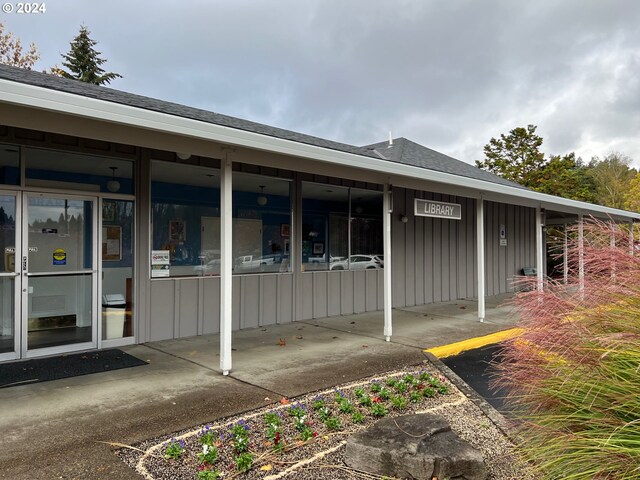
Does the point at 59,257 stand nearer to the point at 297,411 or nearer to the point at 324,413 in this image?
the point at 297,411

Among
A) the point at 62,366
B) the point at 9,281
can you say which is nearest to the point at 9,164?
A: the point at 9,281

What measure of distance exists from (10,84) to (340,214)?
21.8 feet

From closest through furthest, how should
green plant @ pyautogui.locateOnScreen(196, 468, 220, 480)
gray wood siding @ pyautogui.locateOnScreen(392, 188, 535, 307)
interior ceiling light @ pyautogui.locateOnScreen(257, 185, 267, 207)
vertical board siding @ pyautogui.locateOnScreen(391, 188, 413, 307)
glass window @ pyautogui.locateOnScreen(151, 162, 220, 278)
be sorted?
green plant @ pyautogui.locateOnScreen(196, 468, 220, 480) < glass window @ pyautogui.locateOnScreen(151, 162, 220, 278) < interior ceiling light @ pyautogui.locateOnScreen(257, 185, 267, 207) < vertical board siding @ pyautogui.locateOnScreen(391, 188, 413, 307) < gray wood siding @ pyautogui.locateOnScreen(392, 188, 535, 307)

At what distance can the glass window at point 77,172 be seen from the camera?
5.77 meters

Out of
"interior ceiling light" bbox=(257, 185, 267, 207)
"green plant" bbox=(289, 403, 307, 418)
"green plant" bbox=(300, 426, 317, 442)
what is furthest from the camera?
"interior ceiling light" bbox=(257, 185, 267, 207)

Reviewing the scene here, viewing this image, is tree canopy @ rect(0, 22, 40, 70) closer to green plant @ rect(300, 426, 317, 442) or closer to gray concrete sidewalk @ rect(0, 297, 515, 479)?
gray concrete sidewalk @ rect(0, 297, 515, 479)

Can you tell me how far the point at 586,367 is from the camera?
2.58 meters

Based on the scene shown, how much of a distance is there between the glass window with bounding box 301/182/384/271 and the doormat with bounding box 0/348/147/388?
3.87m

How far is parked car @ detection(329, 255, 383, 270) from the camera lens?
937 cm

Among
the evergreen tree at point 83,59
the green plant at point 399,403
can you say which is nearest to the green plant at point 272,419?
the green plant at point 399,403

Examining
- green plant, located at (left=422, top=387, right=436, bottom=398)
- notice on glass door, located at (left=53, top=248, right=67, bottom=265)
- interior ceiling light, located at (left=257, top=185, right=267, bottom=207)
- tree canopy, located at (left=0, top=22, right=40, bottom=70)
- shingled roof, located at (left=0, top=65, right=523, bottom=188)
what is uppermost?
tree canopy, located at (left=0, top=22, right=40, bottom=70)

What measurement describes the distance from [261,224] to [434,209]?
3150mm

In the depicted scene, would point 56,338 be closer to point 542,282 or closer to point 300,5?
point 542,282

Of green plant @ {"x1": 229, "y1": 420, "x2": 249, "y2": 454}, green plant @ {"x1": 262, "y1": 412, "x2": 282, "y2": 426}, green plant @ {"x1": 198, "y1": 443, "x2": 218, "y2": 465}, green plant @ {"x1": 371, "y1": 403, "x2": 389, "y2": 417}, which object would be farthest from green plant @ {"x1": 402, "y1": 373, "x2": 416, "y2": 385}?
green plant @ {"x1": 198, "y1": 443, "x2": 218, "y2": 465}
